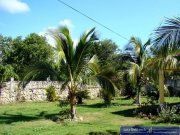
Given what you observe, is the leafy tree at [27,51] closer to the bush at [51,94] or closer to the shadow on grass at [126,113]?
the bush at [51,94]

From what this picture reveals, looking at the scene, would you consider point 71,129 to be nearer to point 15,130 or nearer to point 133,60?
point 15,130

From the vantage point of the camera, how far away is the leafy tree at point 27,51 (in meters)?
49.5

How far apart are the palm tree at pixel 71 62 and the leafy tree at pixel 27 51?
3355cm

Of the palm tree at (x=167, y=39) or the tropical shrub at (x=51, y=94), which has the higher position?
the palm tree at (x=167, y=39)

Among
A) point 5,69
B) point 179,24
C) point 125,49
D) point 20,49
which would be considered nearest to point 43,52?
point 20,49

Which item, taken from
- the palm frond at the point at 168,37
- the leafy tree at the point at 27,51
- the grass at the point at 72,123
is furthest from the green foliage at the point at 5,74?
the leafy tree at the point at 27,51

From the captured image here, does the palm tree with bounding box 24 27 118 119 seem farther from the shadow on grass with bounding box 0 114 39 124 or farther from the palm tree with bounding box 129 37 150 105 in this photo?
the palm tree with bounding box 129 37 150 105

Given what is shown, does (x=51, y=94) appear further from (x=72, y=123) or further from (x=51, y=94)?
(x=72, y=123)

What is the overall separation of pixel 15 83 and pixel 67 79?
1012cm

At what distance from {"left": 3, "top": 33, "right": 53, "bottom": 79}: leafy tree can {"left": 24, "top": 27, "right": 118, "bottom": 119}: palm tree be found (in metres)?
Result: 33.5

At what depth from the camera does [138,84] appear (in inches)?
871

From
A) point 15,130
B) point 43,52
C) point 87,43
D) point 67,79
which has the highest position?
point 43,52

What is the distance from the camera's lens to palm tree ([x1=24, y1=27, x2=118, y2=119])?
15508 millimetres

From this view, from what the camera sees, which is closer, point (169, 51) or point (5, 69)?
point (169, 51)
